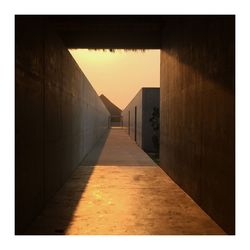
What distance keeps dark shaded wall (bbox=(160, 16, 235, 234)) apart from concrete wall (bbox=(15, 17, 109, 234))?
3.28 m

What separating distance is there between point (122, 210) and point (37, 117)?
2.47 metres

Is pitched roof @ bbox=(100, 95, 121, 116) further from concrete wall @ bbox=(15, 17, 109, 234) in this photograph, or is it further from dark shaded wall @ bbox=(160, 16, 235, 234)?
concrete wall @ bbox=(15, 17, 109, 234)

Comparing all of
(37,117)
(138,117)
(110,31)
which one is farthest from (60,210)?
(138,117)

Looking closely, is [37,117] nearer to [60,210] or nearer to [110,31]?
[60,210]

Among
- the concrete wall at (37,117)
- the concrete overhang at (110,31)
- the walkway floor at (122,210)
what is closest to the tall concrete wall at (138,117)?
the concrete overhang at (110,31)

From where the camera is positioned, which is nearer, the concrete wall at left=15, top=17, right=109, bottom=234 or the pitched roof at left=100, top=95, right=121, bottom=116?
the concrete wall at left=15, top=17, right=109, bottom=234

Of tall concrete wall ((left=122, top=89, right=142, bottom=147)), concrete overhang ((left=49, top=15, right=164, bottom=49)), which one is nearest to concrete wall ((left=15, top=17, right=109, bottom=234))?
concrete overhang ((left=49, top=15, right=164, bottom=49))

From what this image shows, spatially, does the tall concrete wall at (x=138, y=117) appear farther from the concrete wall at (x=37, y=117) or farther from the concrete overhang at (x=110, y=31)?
the concrete wall at (x=37, y=117)

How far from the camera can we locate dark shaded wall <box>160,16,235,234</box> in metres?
4.18

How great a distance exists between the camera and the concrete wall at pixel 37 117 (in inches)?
159

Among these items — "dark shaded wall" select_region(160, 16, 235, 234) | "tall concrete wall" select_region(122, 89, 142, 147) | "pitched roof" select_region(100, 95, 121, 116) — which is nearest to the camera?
"dark shaded wall" select_region(160, 16, 235, 234)

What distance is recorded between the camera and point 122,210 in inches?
204

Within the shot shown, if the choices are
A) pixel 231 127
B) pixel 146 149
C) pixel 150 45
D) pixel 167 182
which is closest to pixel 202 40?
pixel 231 127

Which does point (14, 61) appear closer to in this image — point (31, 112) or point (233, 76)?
point (31, 112)
